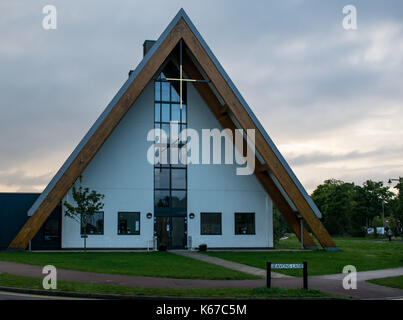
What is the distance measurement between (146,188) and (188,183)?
9.83 feet

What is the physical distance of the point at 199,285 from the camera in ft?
53.0

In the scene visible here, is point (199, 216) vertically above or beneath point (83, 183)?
beneath

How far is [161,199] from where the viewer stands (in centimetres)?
3603

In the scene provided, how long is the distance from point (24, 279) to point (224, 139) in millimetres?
22584

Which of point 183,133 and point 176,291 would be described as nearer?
point 176,291

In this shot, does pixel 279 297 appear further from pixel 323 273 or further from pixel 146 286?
pixel 323 273

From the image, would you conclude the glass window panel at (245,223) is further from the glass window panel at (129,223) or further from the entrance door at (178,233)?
the glass window panel at (129,223)

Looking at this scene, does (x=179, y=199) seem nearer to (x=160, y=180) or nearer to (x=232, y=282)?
(x=160, y=180)

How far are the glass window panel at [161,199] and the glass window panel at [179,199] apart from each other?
0.48 meters

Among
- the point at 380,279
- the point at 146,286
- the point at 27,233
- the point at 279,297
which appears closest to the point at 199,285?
the point at 146,286

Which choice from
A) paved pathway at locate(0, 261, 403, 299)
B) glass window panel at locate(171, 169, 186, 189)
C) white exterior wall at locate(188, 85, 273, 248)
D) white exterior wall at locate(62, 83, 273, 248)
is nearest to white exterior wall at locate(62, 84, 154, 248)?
white exterior wall at locate(62, 83, 273, 248)

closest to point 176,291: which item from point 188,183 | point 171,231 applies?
point 171,231

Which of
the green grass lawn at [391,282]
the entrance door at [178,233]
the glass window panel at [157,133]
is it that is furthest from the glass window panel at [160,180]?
the green grass lawn at [391,282]

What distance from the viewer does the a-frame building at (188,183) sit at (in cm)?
3238
